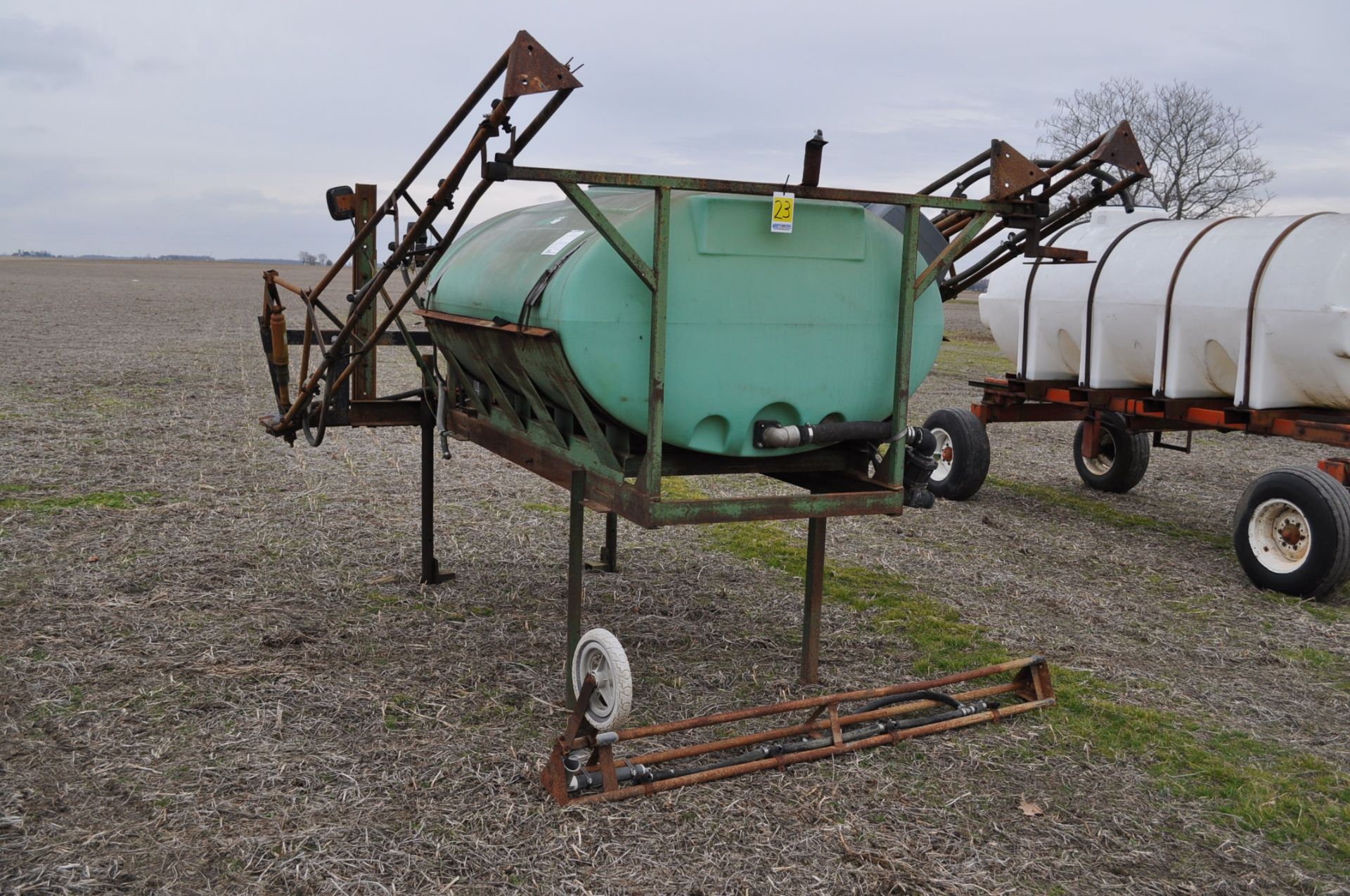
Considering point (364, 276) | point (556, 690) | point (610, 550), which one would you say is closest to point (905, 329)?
point (556, 690)

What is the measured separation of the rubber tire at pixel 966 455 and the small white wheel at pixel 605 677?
5891 mm

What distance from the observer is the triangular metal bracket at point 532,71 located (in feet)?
12.4

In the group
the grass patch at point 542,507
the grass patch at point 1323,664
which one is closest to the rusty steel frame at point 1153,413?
the grass patch at point 1323,664

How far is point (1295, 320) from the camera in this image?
696 cm

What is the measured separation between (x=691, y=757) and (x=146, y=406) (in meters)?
10.6

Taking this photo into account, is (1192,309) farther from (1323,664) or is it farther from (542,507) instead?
(542,507)

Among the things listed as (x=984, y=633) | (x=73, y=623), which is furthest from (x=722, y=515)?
(x=73, y=623)

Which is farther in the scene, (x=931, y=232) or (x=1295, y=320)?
(x=1295, y=320)

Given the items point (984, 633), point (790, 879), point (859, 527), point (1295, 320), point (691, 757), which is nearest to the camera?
point (790, 879)

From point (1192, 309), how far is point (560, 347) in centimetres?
543

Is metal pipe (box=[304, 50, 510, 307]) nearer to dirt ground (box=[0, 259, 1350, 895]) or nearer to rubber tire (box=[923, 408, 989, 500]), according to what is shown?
dirt ground (box=[0, 259, 1350, 895])

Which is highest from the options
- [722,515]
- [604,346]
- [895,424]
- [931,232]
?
[931,232]

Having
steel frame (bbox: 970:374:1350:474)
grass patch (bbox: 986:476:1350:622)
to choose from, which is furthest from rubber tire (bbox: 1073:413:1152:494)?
steel frame (bbox: 970:374:1350:474)

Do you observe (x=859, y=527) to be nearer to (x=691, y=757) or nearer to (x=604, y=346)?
(x=691, y=757)
